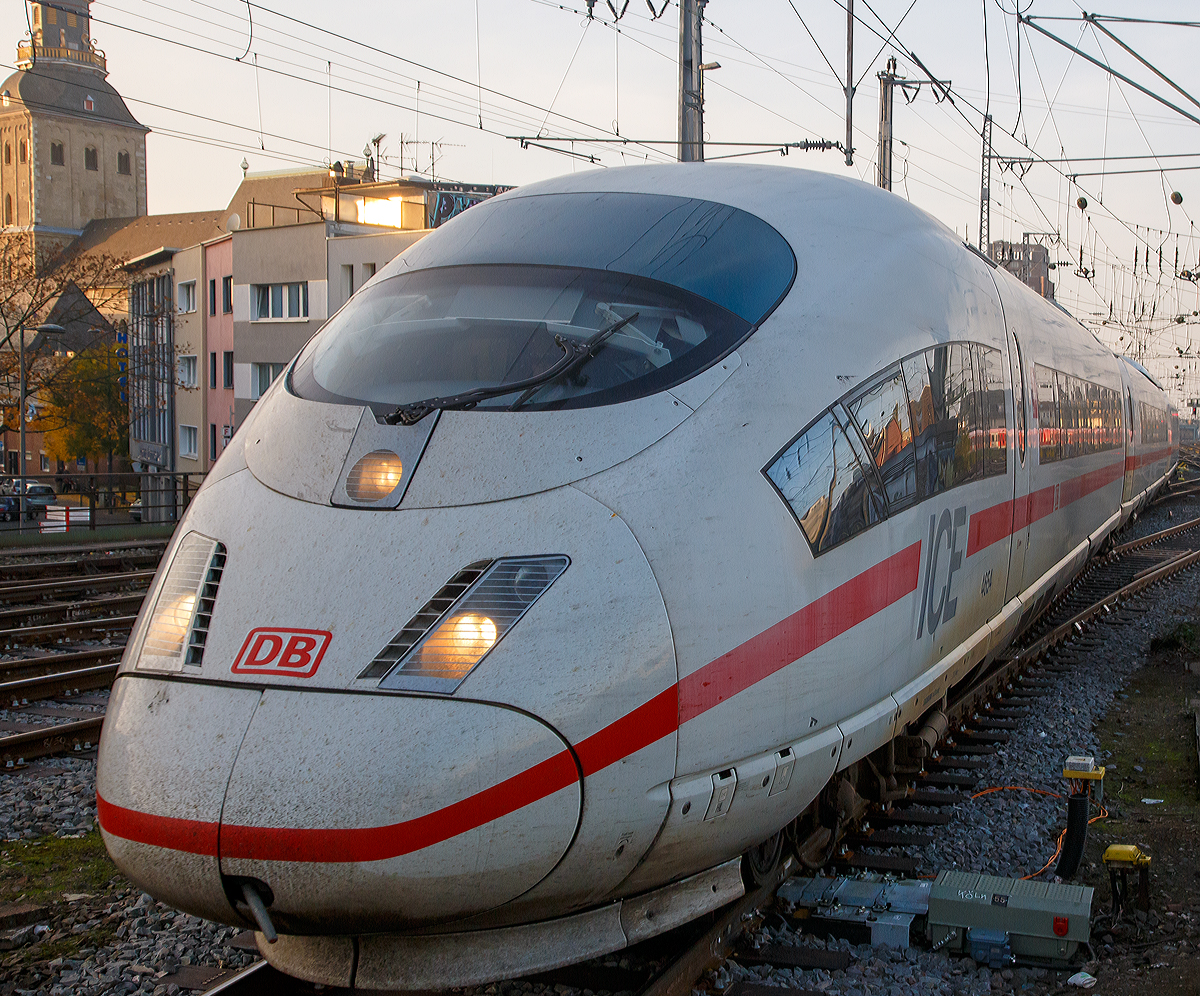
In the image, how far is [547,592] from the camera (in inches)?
129

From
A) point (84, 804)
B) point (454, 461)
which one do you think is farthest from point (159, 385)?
point (454, 461)

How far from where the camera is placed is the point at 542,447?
364 cm

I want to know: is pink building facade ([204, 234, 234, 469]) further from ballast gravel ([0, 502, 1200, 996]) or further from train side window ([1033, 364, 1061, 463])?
train side window ([1033, 364, 1061, 463])

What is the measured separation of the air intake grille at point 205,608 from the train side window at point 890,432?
2.24 metres

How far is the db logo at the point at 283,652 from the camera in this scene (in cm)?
317

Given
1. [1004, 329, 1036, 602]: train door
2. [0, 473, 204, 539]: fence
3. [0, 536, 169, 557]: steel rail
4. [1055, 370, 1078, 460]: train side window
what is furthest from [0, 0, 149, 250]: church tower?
[1004, 329, 1036, 602]: train door

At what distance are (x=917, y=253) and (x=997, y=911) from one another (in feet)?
9.33

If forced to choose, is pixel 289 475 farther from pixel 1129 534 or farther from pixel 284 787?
pixel 1129 534

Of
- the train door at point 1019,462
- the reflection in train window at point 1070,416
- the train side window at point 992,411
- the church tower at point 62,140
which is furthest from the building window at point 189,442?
the church tower at point 62,140

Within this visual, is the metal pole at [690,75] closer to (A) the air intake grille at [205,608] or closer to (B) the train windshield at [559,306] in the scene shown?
(B) the train windshield at [559,306]

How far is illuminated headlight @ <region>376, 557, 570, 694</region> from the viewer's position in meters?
3.13

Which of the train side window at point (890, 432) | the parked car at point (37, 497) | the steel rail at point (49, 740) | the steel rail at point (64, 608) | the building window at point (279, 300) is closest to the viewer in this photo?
the train side window at point (890, 432)

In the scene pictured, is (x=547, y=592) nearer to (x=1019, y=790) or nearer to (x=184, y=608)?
(x=184, y=608)

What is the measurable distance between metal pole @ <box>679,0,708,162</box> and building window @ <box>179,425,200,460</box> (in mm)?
36509
